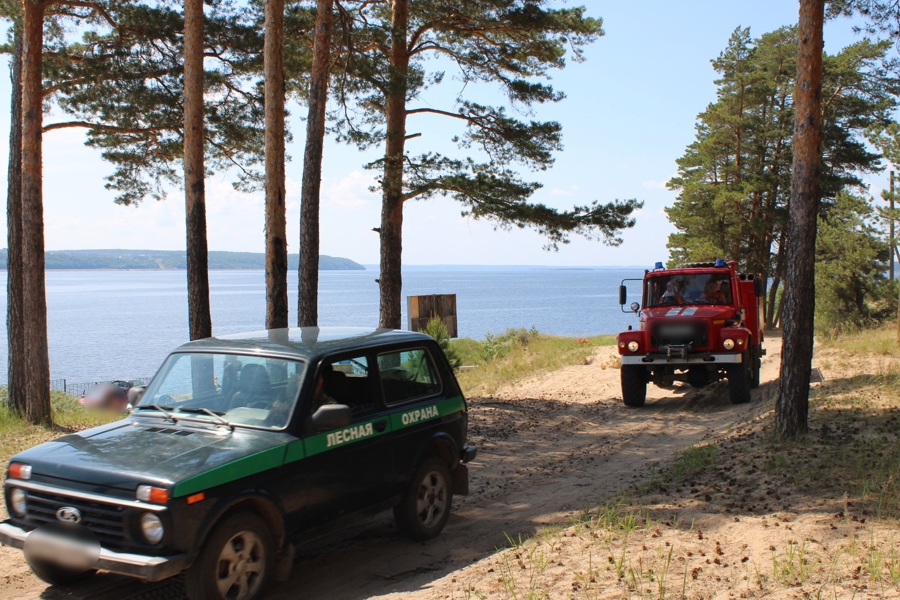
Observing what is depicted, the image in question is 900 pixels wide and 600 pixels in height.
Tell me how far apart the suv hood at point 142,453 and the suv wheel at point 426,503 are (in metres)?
1.47

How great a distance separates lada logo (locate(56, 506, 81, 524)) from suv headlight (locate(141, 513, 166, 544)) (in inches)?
19.2

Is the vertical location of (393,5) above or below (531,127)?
above

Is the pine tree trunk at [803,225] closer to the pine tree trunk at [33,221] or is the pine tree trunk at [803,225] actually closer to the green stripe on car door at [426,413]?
the green stripe on car door at [426,413]

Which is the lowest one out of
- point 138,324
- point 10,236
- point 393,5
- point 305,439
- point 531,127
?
point 138,324

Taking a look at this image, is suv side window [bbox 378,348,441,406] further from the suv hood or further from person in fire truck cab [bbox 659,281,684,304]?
person in fire truck cab [bbox 659,281,684,304]

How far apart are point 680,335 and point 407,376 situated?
26.5 feet

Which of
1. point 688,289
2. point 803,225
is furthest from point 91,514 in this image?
point 688,289

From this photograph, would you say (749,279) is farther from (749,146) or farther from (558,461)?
(749,146)

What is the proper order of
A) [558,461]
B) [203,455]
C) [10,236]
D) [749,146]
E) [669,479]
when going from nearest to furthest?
1. [203,455]
2. [669,479]
3. [558,461]
4. [10,236]
5. [749,146]

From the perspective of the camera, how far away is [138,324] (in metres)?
77.9

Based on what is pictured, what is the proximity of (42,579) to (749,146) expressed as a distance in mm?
36335

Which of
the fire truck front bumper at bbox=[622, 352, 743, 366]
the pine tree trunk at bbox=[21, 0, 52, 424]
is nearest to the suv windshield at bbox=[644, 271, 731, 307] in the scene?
the fire truck front bumper at bbox=[622, 352, 743, 366]

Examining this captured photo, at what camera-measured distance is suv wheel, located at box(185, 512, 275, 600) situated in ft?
15.5

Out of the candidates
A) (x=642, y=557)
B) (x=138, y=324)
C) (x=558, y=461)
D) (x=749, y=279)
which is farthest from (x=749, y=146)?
(x=138, y=324)
